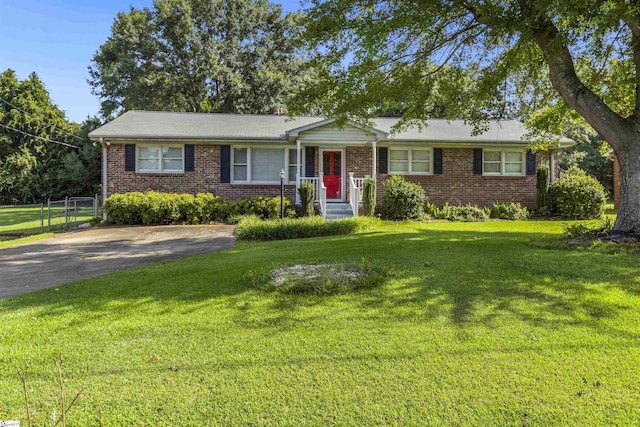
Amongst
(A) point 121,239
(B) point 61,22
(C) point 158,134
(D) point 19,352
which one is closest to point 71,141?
(B) point 61,22

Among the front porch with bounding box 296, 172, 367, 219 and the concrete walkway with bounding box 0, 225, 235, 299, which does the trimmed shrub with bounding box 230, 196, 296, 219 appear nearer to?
the front porch with bounding box 296, 172, 367, 219

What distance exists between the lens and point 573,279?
505cm

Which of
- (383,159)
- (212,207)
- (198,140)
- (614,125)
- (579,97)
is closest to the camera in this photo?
(614,125)

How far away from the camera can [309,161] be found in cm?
1609

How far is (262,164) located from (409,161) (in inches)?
237

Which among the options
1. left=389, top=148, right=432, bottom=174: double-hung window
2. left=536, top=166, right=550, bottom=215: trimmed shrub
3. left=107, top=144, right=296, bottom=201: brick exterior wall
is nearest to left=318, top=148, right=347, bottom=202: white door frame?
left=107, top=144, right=296, bottom=201: brick exterior wall

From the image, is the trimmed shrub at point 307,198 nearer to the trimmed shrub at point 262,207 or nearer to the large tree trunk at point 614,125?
the trimmed shrub at point 262,207

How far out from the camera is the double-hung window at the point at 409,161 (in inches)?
651

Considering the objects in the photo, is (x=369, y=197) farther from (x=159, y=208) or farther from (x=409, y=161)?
(x=159, y=208)

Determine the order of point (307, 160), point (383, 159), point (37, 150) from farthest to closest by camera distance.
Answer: point (37, 150)
point (383, 159)
point (307, 160)

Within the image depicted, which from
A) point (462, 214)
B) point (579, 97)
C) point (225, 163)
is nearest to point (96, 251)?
point (225, 163)

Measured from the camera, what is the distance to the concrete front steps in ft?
46.8

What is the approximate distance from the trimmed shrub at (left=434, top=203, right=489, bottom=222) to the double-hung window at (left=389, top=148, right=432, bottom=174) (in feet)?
6.83

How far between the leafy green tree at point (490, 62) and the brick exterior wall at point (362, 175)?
4920mm
